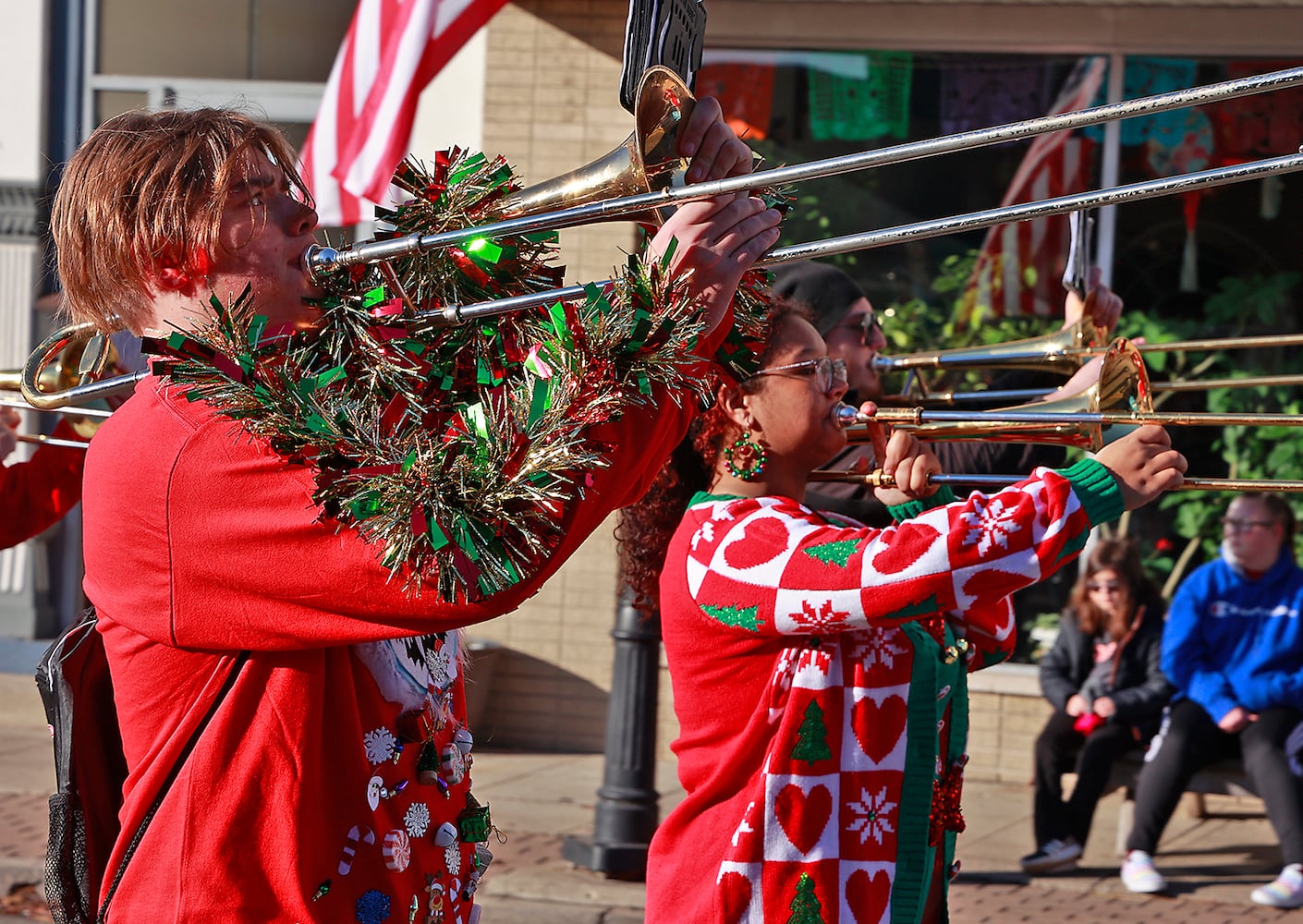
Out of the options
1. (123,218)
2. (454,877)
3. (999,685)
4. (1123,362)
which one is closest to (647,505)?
(1123,362)

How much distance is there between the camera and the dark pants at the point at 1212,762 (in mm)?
5512

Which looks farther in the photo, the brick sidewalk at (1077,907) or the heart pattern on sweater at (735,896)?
the brick sidewalk at (1077,907)

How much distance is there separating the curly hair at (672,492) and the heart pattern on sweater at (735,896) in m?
0.66

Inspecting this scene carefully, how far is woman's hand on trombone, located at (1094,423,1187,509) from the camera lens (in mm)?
2369

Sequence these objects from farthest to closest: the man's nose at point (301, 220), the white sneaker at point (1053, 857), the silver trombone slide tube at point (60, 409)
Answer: the white sneaker at point (1053, 857), the silver trombone slide tube at point (60, 409), the man's nose at point (301, 220)

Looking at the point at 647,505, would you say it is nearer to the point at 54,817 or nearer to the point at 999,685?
the point at 54,817

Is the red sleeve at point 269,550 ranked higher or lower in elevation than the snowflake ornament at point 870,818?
higher

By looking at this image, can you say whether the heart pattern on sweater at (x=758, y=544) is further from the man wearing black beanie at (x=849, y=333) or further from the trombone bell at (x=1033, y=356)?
the trombone bell at (x=1033, y=356)

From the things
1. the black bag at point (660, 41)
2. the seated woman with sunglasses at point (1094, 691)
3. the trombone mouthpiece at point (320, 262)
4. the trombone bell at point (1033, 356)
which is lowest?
the seated woman with sunglasses at point (1094, 691)

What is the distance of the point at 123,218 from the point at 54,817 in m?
0.82

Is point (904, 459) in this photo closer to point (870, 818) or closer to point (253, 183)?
point (870, 818)

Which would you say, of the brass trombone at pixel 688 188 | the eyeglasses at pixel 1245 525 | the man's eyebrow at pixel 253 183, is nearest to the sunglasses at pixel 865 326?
the brass trombone at pixel 688 188

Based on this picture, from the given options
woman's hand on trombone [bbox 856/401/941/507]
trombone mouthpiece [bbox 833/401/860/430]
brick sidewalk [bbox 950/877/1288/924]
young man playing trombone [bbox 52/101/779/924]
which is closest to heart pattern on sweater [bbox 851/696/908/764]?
woman's hand on trombone [bbox 856/401/941/507]

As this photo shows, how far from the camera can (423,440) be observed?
65.8 inches
